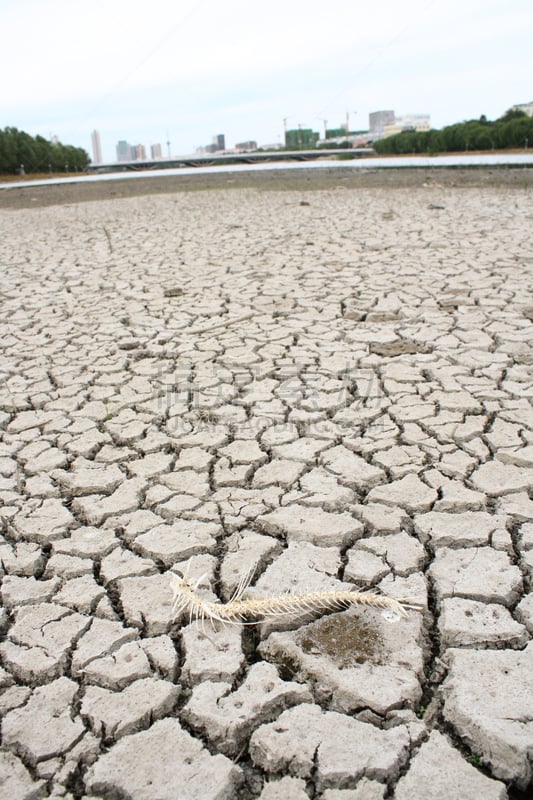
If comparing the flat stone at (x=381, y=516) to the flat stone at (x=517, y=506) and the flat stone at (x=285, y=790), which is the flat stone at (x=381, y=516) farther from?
the flat stone at (x=285, y=790)

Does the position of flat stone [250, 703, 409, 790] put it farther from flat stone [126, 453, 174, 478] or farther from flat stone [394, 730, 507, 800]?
flat stone [126, 453, 174, 478]

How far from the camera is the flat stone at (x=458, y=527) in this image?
189 cm

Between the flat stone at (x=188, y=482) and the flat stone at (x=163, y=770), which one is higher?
the flat stone at (x=188, y=482)

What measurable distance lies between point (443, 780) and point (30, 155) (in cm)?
5231

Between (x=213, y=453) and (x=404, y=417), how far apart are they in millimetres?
861

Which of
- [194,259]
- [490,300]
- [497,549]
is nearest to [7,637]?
[497,549]

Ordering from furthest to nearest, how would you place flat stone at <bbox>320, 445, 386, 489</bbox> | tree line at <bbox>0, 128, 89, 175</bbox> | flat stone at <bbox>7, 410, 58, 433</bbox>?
tree line at <bbox>0, 128, 89, 175</bbox>, flat stone at <bbox>7, 410, 58, 433</bbox>, flat stone at <bbox>320, 445, 386, 489</bbox>

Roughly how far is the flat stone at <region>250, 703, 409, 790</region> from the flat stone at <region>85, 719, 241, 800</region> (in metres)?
0.08

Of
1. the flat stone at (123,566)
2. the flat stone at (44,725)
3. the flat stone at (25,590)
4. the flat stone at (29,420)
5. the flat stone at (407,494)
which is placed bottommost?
the flat stone at (44,725)

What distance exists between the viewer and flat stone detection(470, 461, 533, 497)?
7.05 ft

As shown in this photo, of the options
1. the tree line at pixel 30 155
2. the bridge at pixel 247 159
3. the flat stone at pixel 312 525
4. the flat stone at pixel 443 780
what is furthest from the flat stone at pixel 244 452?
the tree line at pixel 30 155

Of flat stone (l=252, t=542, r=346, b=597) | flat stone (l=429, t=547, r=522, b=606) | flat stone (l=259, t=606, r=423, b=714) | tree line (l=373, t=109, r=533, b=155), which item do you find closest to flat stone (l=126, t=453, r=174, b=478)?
flat stone (l=252, t=542, r=346, b=597)

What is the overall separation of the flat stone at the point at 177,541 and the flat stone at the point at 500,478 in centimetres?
95

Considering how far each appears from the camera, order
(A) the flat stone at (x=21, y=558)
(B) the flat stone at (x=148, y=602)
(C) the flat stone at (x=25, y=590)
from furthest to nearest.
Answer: (A) the flat stone at (x=21, y=558)
(C) the flat stone at (x=25, y=590)
(B) the flat stone at (x=148, y=602)
